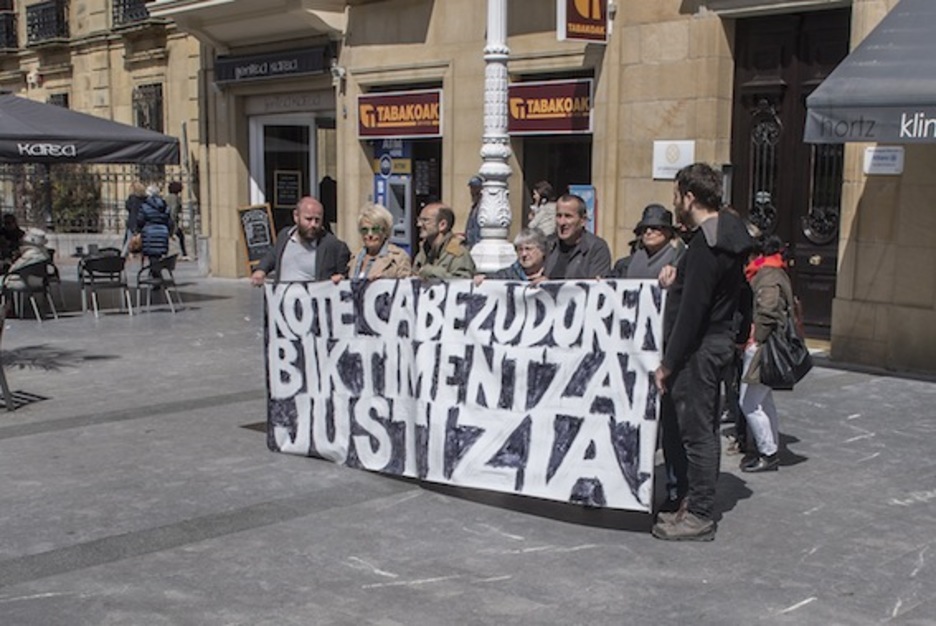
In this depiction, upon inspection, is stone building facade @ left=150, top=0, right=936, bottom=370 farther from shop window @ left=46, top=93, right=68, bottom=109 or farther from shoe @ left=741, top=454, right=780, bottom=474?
shop window @ left=46, top=93, right=68, bottom=109

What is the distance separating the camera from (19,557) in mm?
5168

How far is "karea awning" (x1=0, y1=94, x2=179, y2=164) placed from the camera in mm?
12859

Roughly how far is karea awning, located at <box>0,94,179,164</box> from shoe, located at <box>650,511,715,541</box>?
1003 cm

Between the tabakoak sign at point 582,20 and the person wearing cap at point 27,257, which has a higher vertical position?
the tabakoak sign at point 582,20

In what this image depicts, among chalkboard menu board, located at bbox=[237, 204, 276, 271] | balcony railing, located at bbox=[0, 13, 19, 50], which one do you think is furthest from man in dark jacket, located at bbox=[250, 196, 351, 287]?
balcony railing, located at bbox=[0, 13, 19, 50]

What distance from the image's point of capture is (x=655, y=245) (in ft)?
20.5

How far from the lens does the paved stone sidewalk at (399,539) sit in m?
4.59

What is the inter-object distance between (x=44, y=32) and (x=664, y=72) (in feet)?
70.3

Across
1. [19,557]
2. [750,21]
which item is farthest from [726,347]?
[750,21]

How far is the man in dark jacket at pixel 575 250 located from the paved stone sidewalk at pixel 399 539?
1417mm

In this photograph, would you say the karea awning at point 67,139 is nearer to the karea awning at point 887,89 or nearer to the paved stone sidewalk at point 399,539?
the paved stone sidewalk at point 399,539

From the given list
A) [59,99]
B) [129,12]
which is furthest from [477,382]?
[59,99]

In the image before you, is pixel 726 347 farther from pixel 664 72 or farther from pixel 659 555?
pixel 664 72

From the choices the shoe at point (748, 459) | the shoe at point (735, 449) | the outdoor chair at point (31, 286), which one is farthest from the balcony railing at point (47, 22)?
the shoe at point (748, 459)
